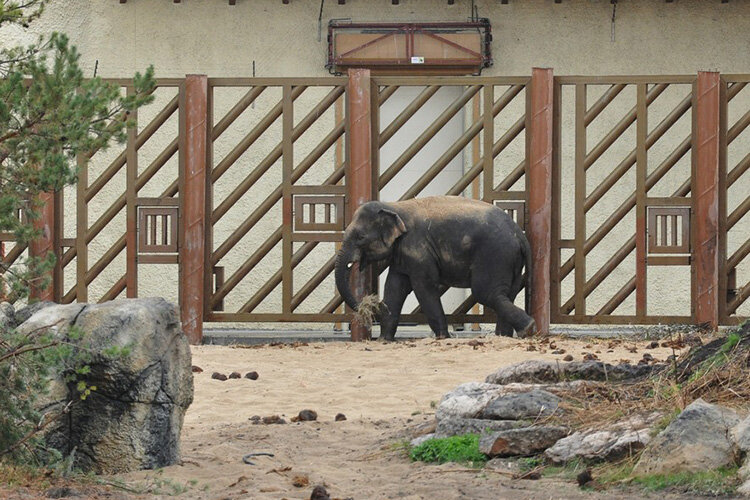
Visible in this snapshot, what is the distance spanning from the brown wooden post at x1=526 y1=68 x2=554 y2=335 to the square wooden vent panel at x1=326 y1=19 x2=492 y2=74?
3.14 m

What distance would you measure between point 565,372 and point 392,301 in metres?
4.72

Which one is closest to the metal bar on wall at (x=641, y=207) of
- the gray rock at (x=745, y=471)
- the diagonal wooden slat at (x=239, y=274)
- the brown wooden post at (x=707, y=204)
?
the brown wooden post at (x=707, y=204)

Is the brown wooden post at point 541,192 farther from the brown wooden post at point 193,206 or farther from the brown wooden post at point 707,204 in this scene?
the brown wooden post at point 193,206

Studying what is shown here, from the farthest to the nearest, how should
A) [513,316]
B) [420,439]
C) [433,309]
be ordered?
[433,309] → [513,316] → [420,439]

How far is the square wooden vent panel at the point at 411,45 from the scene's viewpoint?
583 inches

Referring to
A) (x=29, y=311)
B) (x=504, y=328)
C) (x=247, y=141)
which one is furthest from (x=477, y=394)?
(x=247, y=141)

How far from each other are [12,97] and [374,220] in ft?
21.2

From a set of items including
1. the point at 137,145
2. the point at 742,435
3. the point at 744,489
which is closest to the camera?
the point at 744,489

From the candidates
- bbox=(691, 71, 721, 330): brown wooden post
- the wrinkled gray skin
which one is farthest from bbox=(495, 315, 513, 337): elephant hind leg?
bbox=(691, 71, 721, 330): brown wooden post

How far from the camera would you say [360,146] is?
11773mm

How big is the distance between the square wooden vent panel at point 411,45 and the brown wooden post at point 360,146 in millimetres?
3042

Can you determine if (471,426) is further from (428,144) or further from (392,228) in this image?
(428,144)

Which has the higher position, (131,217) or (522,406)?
(131,217)

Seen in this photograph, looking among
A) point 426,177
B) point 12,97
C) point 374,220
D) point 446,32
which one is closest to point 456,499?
point 12,97
